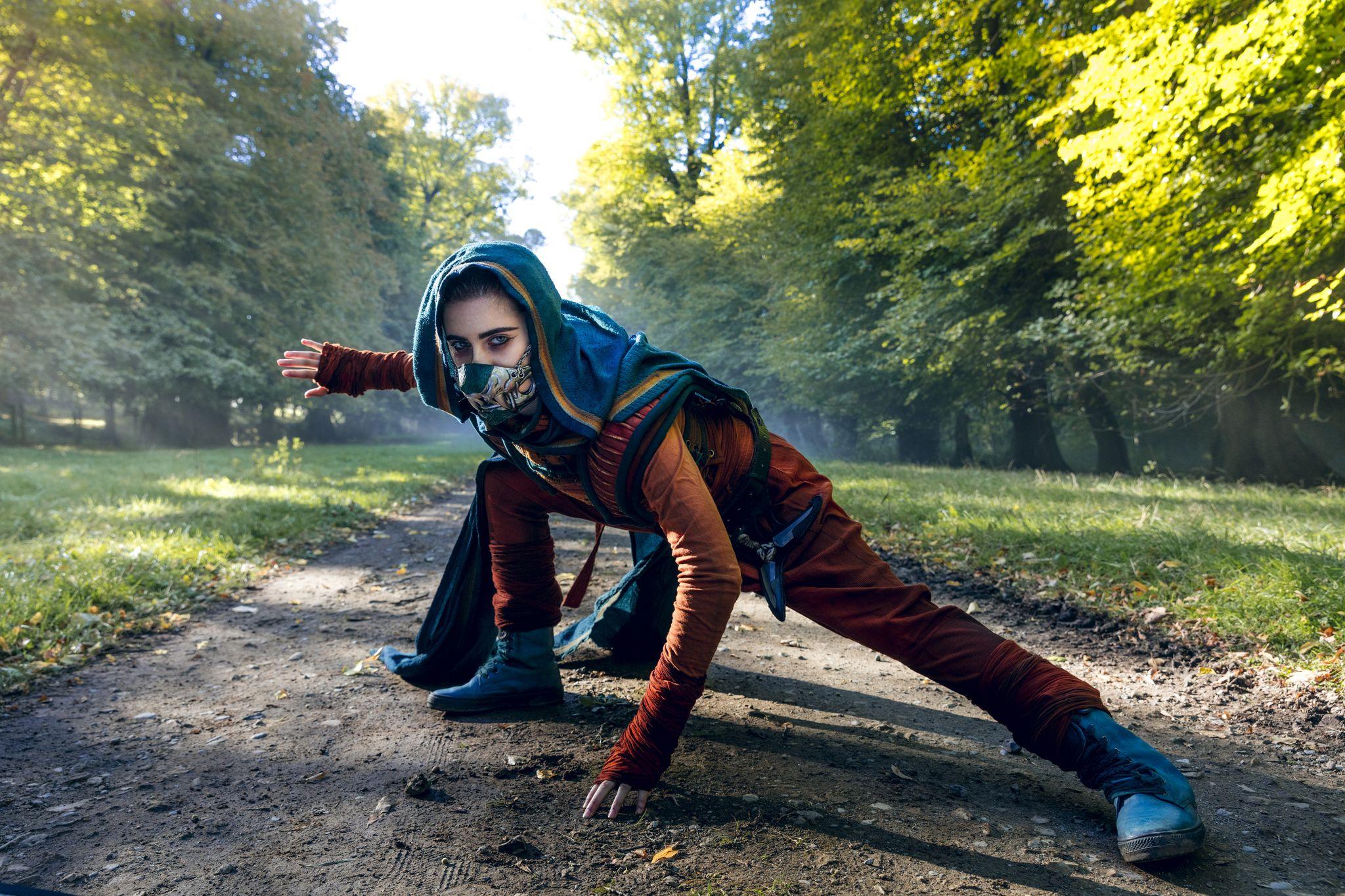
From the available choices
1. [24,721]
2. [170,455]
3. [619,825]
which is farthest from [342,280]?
[619,825]

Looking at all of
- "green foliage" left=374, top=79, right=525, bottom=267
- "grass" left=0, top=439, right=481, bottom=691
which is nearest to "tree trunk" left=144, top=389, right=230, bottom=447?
"grass" left=0, top=439, right=481, bottom=691

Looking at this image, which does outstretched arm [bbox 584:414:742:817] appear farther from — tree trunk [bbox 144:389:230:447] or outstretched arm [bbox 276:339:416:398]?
tree trunk [bbox 144:389:230:447]

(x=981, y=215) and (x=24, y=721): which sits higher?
(x=981, y=215)

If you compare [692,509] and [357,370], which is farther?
[357,370]

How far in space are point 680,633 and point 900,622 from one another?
2.43ft

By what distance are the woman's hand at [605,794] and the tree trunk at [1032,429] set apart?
14607mm

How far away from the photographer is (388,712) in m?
3.11

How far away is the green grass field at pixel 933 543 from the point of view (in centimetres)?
388

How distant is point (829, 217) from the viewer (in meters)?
15.1

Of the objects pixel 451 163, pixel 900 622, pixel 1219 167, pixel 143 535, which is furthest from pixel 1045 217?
pixel 451 163

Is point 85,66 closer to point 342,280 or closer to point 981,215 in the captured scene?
point 342,280

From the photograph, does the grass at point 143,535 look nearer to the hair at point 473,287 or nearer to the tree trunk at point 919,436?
the hair at point 473,287

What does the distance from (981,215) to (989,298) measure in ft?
6.88

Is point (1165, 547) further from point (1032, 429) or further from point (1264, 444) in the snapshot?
point (1032, 429)
